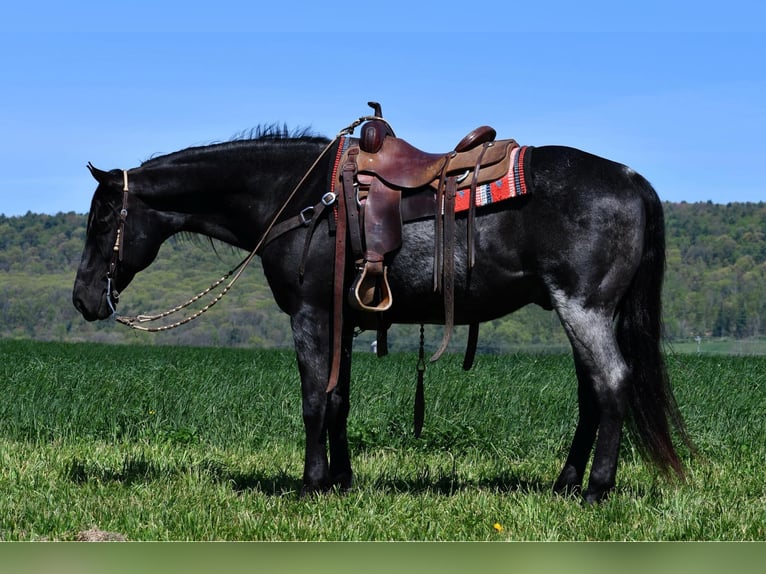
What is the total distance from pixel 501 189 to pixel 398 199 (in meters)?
0.71

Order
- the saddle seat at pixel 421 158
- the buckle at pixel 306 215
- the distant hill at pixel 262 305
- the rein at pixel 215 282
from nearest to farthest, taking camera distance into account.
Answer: the saddle seat at pixel 421 158 < the buckle at pixel 306 215 < the rein at pixel 215 282 < the distant hill at pixel 262 305

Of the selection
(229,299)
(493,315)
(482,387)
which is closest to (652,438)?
(493,315)

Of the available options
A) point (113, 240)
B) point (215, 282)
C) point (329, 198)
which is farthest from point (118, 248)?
point (329, 198)

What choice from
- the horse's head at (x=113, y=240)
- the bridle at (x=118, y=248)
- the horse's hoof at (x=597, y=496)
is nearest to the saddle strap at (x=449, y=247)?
the horse's hoof at (x=597, y=496)

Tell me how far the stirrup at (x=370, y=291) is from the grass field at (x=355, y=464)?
1333 millimetres

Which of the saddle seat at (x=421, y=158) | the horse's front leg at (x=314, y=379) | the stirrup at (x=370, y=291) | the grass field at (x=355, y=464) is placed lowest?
the grass field at (x=355, y=464)

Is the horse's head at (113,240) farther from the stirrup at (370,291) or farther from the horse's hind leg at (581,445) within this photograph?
the horse's hind leg at (581,445)

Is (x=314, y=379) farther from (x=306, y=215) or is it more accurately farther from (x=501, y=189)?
(x=501, y=189)

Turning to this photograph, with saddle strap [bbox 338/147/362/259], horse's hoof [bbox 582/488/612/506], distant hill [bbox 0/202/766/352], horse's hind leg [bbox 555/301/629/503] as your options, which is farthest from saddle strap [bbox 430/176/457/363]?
distant hill [bbox 0/202/766/352]

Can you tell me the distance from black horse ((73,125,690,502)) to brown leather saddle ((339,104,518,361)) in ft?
0.35

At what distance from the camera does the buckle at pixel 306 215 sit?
6656mm

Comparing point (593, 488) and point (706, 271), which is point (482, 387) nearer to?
point (593, 488)

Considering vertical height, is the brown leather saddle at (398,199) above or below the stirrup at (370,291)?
above

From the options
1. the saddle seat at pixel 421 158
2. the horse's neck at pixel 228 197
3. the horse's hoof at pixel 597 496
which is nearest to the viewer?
the horse's hoof at pixel 597 496
